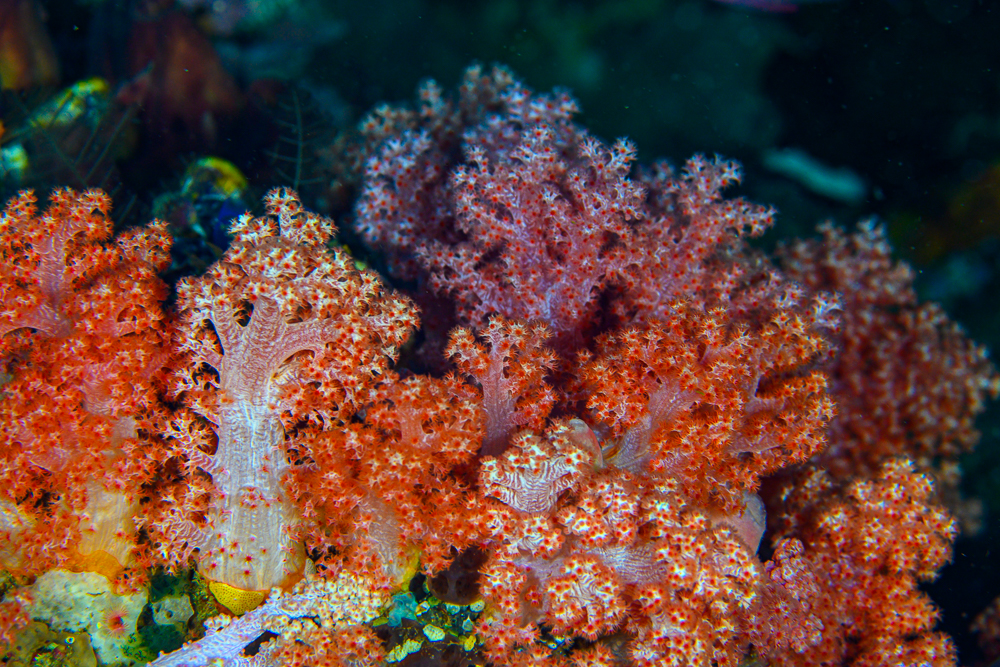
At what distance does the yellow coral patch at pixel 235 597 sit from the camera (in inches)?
79.4

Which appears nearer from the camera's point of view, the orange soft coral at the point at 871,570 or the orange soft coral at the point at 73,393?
the orange soft coral at the point at 73,393

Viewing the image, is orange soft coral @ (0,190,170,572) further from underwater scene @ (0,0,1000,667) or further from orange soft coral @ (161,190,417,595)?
orange soft coral @ (161,190,417,595)

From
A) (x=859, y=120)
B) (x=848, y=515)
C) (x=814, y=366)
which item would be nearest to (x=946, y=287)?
(x=859, y=120)

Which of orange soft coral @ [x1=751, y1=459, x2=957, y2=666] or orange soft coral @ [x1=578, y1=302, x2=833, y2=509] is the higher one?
orange soft coral @ [x1=578, y1=302, x2=833, y2=509]

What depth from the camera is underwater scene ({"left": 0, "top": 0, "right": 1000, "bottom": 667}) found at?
1.98 metres

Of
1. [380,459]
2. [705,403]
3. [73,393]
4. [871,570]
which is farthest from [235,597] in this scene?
[871,570]

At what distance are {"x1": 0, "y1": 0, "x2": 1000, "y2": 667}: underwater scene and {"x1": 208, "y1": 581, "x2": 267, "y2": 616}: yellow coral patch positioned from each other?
15 mm

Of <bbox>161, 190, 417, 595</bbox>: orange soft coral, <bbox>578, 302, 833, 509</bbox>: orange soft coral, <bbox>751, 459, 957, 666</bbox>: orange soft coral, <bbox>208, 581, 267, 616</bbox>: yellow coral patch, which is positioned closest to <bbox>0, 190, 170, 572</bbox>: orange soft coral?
<bbox>161, 190, 417, 595</bbox>: orange soft coral

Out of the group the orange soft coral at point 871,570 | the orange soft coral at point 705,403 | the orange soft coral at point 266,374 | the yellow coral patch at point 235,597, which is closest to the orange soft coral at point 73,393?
the orange soft coral at point 266,374

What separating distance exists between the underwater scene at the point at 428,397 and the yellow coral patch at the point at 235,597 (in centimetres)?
1

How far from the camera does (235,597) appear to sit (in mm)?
2020

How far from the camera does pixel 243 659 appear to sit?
1993mm

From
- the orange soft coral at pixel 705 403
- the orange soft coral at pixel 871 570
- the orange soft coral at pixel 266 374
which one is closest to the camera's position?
the orange soft coral at pixel 266 374

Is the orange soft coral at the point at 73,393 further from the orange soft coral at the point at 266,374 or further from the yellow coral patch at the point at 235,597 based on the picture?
the yellow coral patch at the point at 235,597
